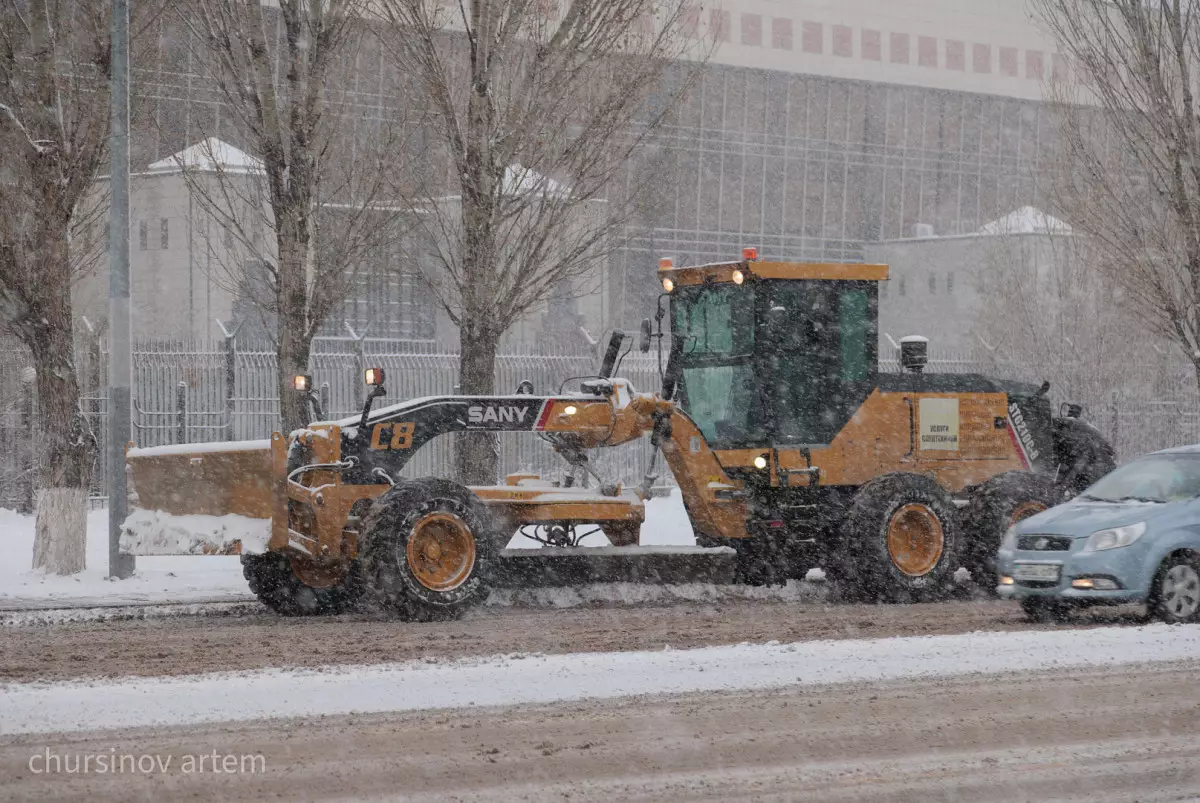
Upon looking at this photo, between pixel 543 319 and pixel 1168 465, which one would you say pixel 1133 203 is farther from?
pixel 543 319

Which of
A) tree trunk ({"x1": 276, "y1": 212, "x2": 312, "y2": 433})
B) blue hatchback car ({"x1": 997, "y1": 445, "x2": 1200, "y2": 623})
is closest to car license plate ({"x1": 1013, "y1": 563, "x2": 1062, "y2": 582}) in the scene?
blue hatchback car ({"x1": 997, "y1": 445, "x2": 1200, "y2": 623})

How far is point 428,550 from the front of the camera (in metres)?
13.2

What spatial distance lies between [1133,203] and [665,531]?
7.87 m

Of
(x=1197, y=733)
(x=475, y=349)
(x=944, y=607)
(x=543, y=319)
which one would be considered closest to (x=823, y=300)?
(x=944, y=607)

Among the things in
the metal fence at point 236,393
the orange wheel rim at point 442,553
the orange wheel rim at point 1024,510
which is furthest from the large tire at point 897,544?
the metal fence at point 236,393

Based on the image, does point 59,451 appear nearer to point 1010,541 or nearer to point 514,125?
point 514,125

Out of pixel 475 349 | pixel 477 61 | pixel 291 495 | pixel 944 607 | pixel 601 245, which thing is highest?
pixel 477 61

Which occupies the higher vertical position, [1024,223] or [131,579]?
[1024,223]

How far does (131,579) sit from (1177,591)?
387 inches

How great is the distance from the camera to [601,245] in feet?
66.5

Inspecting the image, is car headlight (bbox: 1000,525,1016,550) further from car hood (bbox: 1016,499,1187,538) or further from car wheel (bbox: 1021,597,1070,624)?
car wheel (bbox: 1021,597,1070,624)

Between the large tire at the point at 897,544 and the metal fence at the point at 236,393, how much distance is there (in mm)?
8518

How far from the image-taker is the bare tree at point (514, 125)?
18.2 meters

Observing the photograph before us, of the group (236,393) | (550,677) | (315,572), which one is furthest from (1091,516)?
(236,393)
